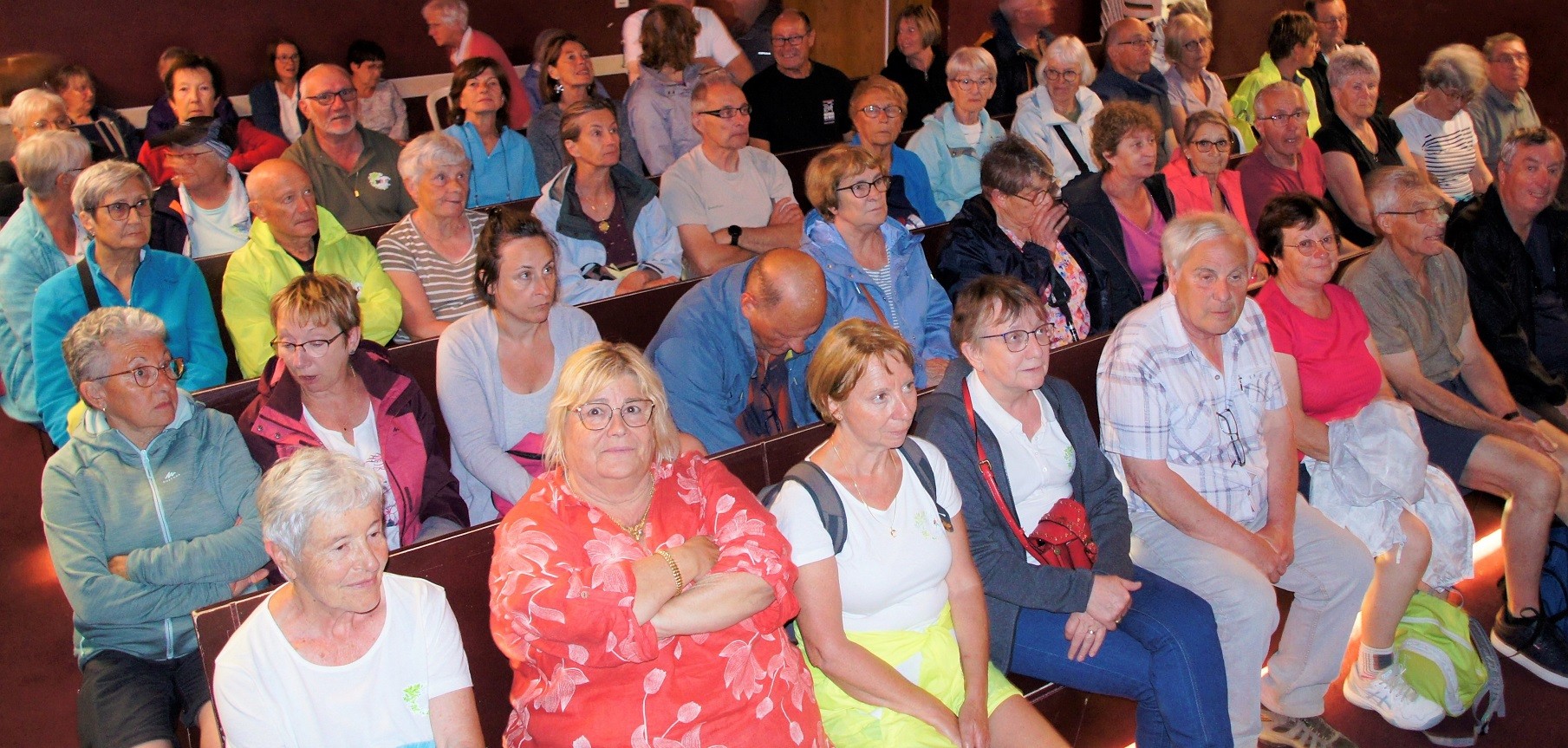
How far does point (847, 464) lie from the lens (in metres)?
2.49

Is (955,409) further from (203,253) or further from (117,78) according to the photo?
(117,78)

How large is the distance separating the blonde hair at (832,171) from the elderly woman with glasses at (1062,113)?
1.66 meters

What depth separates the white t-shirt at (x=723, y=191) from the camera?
4.58 metres

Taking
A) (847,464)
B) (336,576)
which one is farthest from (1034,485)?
(336,576)

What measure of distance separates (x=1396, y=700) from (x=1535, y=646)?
0.60m

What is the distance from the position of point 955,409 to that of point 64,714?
2.48 metres

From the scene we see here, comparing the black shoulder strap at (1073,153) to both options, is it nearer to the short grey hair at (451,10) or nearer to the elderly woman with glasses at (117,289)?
the elderly woman with glasses at (117,289)

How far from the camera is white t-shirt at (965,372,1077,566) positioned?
9.14 feet

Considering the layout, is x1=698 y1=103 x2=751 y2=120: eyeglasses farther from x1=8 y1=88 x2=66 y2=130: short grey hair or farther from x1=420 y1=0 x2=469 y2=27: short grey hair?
x1=420 y1=0 x2=469 y2=27: short grey hair

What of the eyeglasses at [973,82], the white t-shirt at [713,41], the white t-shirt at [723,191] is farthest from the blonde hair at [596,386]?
the white t-shirt at [713,41]

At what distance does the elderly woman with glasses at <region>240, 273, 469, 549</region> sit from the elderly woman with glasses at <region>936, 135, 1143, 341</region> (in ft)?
5.76

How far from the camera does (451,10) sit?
7.14 metres

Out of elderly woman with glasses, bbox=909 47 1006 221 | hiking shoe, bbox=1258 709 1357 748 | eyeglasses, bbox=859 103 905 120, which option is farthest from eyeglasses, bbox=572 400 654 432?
elderly woman with glasses, bbox=909 47 1006 221

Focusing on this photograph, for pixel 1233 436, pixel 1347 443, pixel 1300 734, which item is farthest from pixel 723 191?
pixel 1300 734
